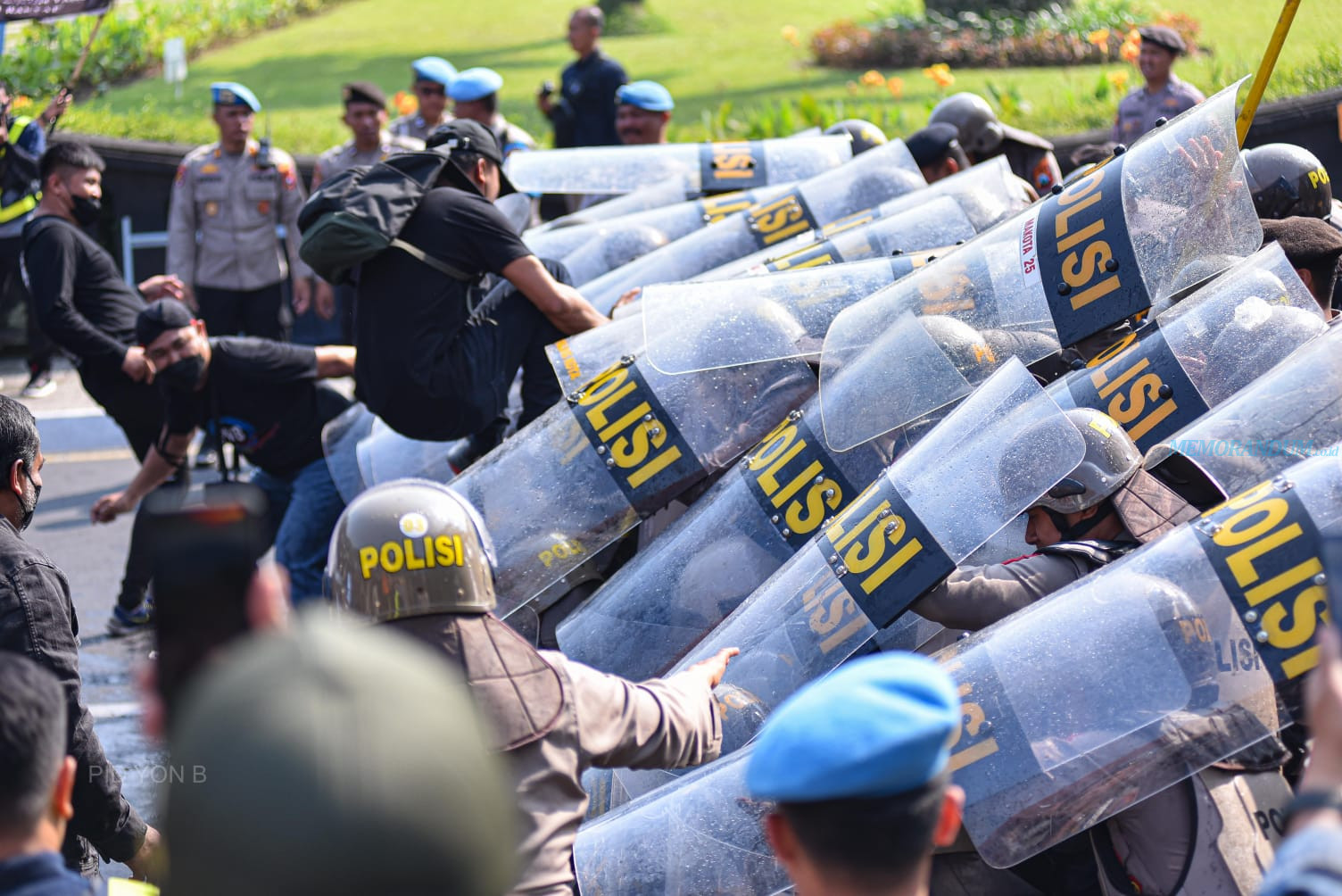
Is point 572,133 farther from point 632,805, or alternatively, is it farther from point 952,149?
point 632,805

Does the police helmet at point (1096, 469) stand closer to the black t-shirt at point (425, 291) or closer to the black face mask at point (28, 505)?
the black t-shirt at point (425, 291)

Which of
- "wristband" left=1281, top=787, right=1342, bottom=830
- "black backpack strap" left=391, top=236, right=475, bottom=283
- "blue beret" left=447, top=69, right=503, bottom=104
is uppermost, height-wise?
"wristband" left=1281, top=787, right=1342, bottom=830

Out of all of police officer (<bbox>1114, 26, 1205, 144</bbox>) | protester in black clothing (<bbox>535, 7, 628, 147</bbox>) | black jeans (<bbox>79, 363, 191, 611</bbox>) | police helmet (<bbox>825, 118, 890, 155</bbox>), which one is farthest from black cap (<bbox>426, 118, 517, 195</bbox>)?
protester in black clothing (<bbox>535, 7, 628, 147</bbox>)

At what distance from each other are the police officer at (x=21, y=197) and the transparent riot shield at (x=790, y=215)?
395cm

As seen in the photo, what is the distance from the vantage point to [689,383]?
3.82 metres

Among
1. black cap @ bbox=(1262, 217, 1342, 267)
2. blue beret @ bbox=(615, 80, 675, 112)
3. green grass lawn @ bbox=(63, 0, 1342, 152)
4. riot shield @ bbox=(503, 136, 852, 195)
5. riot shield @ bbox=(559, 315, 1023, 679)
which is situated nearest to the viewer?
riot shield @ bbox=(559, 315, 1023, 679)

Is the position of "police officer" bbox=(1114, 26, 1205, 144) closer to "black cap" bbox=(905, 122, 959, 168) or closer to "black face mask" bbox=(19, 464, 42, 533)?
"black cap" bbox=(905, 122, 959, 168)

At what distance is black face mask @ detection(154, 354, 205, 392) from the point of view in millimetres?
5199

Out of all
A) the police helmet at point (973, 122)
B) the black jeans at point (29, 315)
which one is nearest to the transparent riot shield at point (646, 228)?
the police helmet at point (973, 122)

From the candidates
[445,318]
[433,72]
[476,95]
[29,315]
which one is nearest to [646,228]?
[445,318]

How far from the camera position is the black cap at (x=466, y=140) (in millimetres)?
4629

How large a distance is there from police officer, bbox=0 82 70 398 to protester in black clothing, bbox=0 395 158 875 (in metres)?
4.56

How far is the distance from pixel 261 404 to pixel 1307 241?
145 inches

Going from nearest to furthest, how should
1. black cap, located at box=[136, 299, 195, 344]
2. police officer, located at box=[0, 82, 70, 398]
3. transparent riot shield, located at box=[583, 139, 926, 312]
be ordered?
1. transparent riot shield, located at box=[583, 139, 926, 312]
2. black cap, located at box=[136, 299, 195, 344]
3. police officer, located at box=[0, 82, 70, 398]
